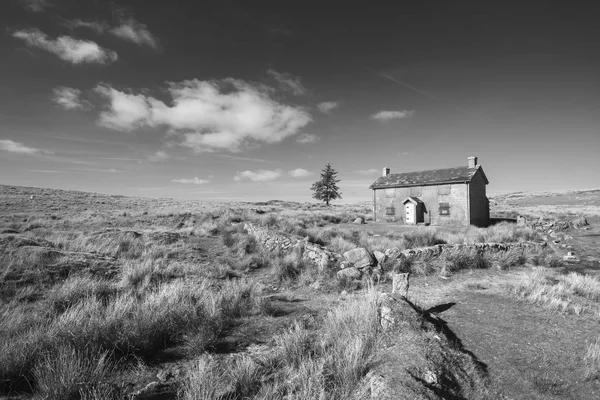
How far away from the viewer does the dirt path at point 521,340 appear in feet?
12.9

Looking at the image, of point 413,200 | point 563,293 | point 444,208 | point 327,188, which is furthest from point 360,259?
point 327,188

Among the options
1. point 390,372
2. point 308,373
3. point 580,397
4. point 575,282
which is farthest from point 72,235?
point 575,282

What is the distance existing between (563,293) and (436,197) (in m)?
19.4

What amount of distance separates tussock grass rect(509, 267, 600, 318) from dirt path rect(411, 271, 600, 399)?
0.33 meters

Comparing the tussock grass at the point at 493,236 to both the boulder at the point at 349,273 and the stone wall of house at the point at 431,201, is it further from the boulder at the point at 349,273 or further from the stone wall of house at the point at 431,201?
the boulder at the point at 349,273

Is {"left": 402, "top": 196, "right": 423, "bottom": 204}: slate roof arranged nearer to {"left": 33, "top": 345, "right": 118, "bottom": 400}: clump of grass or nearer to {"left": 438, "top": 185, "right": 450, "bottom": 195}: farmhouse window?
{"left": 438, "top": 185, "right": 450, "bottom": 195}: farmhouse window

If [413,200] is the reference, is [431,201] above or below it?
below

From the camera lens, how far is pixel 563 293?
7.70m

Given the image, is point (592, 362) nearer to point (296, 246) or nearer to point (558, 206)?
point (296, 246)

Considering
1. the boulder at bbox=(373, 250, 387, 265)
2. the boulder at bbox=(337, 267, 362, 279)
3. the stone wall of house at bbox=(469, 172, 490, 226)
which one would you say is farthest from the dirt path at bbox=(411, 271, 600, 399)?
the stone wall of house at bbox=(469, 172, 490, 226)

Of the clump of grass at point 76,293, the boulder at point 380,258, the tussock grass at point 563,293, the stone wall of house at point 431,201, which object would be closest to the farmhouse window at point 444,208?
the stone wall of house at point 431,201

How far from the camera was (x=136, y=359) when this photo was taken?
4137 mm

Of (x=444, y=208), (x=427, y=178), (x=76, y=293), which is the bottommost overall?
(x=76, y=293)

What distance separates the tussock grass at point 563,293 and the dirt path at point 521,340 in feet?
1.08
